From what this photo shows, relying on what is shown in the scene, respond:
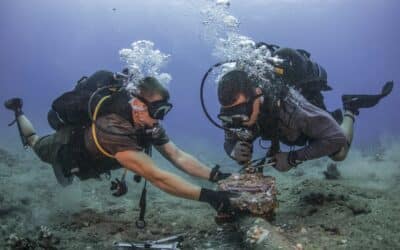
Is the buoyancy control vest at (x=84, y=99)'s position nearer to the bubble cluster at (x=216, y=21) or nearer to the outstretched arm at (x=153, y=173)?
the outstretched arm at (x=153, y=173)

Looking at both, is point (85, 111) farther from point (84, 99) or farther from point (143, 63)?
point (143, 63)

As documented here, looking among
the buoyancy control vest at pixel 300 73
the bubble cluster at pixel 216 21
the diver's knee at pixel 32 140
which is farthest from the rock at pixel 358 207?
the diver's knee at pixel 32 140

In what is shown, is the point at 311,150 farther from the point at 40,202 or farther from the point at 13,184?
the point at 13,184

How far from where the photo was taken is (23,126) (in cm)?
764

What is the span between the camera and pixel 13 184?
9602 mm

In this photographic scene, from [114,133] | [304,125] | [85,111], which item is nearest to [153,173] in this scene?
[114,133]

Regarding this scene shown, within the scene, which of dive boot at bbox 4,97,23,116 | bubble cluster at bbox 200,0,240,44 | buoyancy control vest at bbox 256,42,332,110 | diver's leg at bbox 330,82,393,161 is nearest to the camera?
buoyancy control vest at bbox 256,42,332,110

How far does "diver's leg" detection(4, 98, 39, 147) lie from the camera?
7.48 m

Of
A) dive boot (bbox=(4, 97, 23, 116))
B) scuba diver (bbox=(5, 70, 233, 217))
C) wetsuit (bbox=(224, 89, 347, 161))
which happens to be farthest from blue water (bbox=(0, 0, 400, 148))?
wetsuit (bbox=(224, 89, 347, 161))

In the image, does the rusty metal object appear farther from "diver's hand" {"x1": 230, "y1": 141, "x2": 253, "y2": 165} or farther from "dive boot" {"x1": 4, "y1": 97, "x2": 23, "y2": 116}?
"dive boot" {"x1": 4, "y1": 97, "x2": 23, "y2": 116}

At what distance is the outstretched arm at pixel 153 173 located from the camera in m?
5.25

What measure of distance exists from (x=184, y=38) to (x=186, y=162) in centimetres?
5493

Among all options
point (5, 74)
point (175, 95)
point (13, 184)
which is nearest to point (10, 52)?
point (5, 74)

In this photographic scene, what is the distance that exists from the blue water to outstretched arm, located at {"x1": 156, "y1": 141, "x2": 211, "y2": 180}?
18.6 meters
